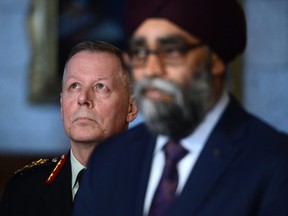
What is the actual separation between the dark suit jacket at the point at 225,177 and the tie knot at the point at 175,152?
0.12 feet

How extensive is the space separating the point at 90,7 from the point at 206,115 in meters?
4.72

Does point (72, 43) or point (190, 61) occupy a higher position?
point (190, 61)

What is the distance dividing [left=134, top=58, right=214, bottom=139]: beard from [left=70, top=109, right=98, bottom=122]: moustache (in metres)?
0.72

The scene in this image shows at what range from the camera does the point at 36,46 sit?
612cm

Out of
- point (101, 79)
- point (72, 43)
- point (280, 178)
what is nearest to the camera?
point (280, 178)

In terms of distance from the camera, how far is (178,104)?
141cm

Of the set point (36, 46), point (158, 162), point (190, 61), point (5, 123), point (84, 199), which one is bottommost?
point (5, 123)

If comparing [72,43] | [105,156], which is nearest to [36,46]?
[72,43]

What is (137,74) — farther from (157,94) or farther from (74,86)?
(74,86)

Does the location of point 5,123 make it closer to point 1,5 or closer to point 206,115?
point 1,5

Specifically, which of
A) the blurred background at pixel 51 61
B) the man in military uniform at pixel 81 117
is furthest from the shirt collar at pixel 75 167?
the blurred background at pixel 51 61

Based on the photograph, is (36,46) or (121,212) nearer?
(121,212)

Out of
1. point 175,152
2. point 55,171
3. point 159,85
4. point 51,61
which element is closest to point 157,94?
point 159,85

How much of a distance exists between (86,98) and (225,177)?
802mm
